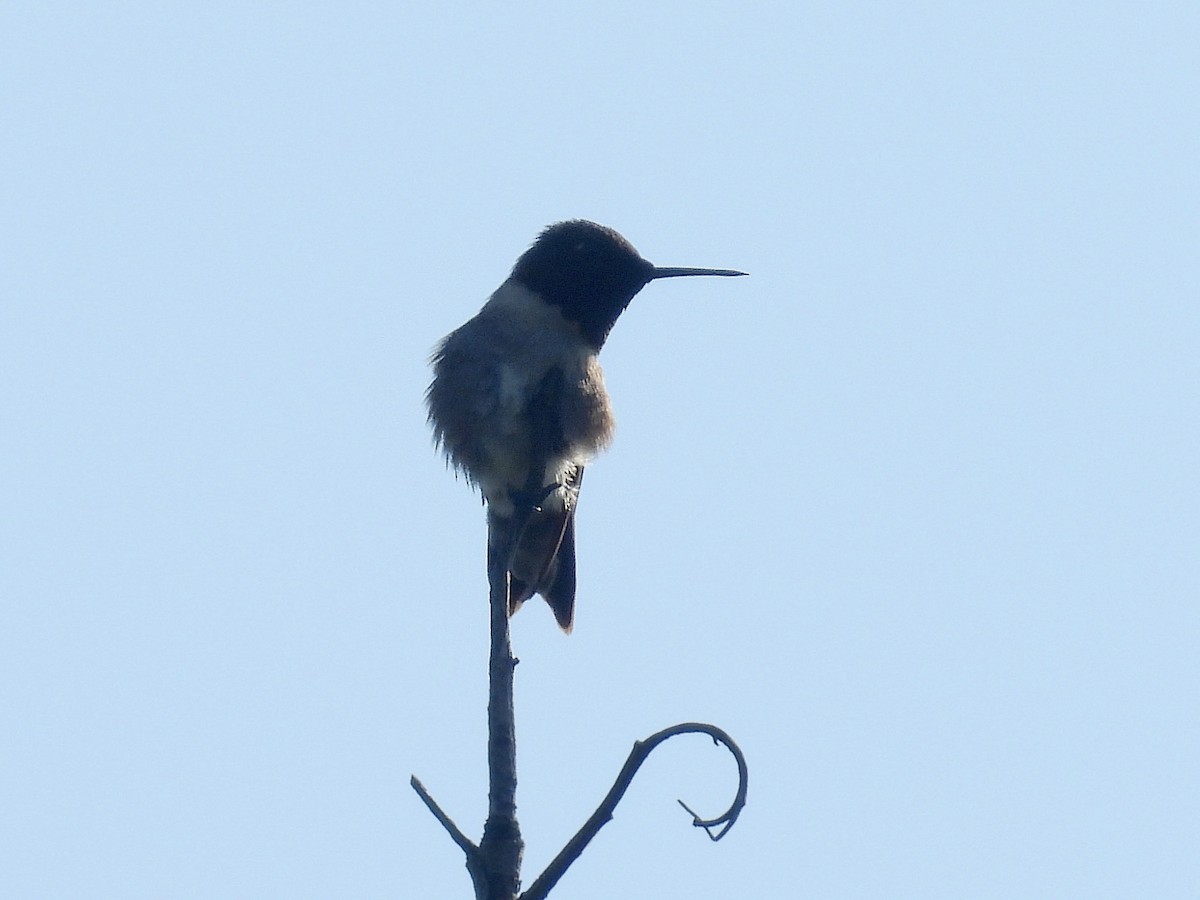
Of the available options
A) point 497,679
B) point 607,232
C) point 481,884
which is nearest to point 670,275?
point 607,232

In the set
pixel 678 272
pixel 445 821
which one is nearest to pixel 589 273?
pixel 678 272

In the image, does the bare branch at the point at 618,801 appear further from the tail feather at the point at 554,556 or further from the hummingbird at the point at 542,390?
the tail feather at the point at 554,556

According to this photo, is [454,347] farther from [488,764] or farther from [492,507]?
[488,764]

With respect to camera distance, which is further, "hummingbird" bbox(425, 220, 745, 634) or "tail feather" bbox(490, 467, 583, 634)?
"tail feather" bbox(490, 467, 583, 634)

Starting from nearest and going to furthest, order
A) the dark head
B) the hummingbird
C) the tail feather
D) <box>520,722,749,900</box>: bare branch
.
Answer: <box>520,722,749,900</box>: bare branch → the hummingbird → the tail feather → the dark head

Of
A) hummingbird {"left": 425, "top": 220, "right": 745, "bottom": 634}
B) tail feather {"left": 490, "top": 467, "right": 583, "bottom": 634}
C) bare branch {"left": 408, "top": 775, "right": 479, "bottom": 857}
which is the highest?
hummingbird {"left": 425, "top": 220, "right": 745, "bottom": 634}

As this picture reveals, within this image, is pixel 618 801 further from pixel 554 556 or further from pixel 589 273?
pixel 589 273

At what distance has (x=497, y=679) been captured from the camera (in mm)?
3348

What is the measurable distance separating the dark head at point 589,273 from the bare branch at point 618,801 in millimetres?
3666

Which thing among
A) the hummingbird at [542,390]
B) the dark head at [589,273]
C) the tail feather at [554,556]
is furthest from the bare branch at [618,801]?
the dark head at [589,273]

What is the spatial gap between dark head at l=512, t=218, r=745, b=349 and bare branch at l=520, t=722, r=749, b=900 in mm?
3666

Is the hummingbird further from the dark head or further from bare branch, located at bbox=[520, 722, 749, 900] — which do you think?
bare branch, located at bbox=[520, 722, 749, 900]

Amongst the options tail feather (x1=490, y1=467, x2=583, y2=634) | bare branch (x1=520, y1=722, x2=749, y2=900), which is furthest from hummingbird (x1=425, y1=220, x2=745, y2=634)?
bare branch (x1=520, y1=722, x2=749, y2=900)

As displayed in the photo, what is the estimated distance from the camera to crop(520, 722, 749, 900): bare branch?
2.88 metres
